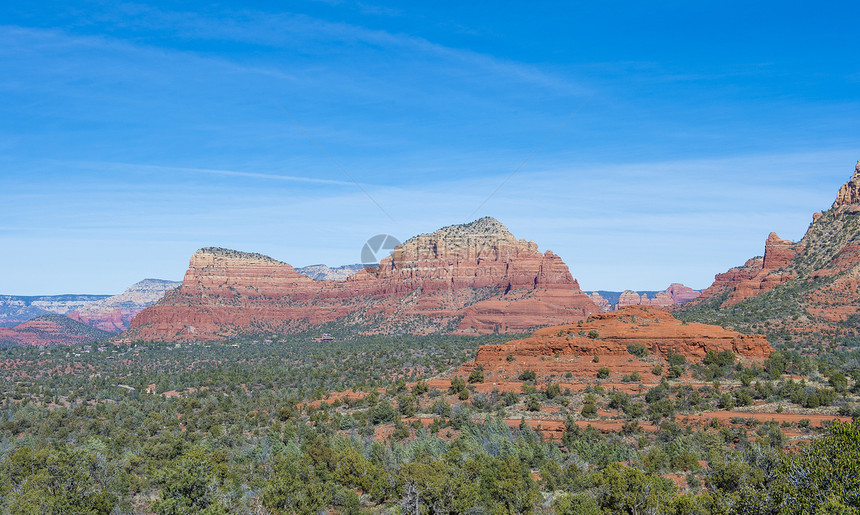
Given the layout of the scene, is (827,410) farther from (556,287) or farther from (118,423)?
(556,287)

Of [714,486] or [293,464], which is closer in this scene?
[714,486]

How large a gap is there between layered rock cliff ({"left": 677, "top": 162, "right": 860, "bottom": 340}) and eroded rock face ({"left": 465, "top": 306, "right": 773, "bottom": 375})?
25.7m

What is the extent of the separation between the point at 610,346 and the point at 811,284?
57.6m

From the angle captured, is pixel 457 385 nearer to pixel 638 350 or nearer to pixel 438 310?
pixel 638 350

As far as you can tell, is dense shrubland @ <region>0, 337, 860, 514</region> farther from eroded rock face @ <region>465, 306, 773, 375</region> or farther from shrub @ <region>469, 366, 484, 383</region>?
eroded rock face @ <region>465, 306, 773, 375</region>

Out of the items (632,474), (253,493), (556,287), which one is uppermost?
(556,287)

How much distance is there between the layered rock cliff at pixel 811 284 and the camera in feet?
329

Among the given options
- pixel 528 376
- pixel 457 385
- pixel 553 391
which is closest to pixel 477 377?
pixel 457 385

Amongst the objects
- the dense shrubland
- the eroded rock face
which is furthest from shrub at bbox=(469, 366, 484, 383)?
the eroded rock face

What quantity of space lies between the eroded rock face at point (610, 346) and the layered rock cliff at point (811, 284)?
25.7 m

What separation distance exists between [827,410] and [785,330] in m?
42.3

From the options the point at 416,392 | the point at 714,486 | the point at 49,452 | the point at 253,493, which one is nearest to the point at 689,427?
the point at 714,486

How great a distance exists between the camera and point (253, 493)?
44531 millimetres

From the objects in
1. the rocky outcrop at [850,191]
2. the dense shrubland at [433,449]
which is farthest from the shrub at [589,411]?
the rocky outcrop at [850,191]
